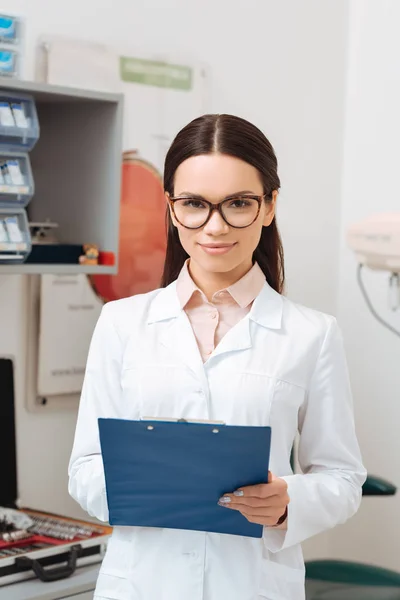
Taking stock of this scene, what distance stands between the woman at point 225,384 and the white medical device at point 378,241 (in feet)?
2.14

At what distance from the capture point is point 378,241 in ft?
6.55

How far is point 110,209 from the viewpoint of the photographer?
193 cm

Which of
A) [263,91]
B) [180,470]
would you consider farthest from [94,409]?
[263,91]

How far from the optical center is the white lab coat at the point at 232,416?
50.4 inches

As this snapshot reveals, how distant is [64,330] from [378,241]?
33.2 inches

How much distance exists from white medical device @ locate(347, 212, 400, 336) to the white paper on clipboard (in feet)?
2.35

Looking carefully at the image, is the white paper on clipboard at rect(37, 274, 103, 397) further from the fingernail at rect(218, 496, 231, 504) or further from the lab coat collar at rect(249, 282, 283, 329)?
the fingernail at rect(218, 496, 231, 504)

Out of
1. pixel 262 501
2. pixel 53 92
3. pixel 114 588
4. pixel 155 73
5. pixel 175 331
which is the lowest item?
pixel 114 588

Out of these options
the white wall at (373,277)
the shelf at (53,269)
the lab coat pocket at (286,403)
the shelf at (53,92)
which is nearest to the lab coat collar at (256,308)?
the lab coat pocket at (286,403)

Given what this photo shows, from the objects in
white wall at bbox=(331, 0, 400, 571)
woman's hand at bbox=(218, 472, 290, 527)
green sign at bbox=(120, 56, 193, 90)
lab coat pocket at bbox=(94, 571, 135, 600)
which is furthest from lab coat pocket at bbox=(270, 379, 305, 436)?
white wall at bbox=(331, 0, 400, 571)

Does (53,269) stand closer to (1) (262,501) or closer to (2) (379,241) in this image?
(2) (379,241)

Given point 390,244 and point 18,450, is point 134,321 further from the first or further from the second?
point 18,450

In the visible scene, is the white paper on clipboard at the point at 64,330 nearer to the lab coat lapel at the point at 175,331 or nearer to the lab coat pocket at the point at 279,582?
the lab coat lapel at the point at 175,331

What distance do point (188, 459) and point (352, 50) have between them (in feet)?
6.83
